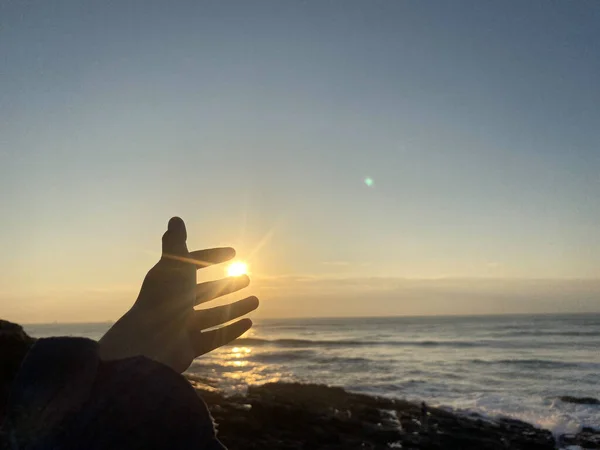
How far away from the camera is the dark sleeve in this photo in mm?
1182

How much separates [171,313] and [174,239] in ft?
0.90

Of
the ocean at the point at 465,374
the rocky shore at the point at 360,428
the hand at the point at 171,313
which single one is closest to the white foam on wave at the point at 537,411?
the ocean at the point at 465,374

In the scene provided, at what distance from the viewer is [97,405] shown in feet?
4.09

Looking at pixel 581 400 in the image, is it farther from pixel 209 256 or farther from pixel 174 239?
pixel 174 239

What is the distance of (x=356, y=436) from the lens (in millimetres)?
14008

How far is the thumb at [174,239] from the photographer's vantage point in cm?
176

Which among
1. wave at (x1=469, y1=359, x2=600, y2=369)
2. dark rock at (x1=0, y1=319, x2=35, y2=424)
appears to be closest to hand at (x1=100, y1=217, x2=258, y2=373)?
dark rock at (x1=0, y1=319, x2=35, y2=424)

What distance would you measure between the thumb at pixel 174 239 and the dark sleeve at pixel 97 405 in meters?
0.51

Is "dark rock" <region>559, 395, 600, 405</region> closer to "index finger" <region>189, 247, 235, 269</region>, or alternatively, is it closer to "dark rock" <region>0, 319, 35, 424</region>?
"dark rock" <region>0, 319, 35, 424</region>

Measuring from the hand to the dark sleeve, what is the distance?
1.26 ft

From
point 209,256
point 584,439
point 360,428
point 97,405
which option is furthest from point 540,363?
point 97,405

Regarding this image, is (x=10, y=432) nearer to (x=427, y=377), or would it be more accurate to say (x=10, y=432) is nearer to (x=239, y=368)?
(x=427, y=377)

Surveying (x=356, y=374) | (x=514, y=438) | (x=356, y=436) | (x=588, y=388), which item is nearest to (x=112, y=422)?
(x=356, y=436)

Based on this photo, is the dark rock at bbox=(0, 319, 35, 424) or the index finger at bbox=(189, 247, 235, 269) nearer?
the index finger at bbox=(189, 247, 235, 269)
